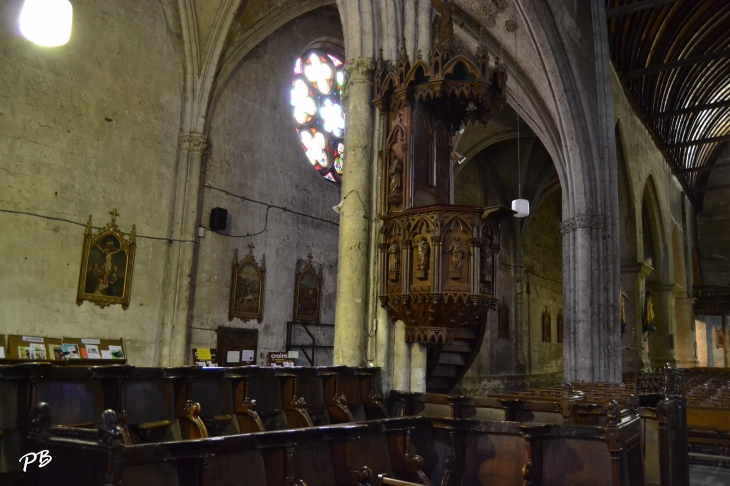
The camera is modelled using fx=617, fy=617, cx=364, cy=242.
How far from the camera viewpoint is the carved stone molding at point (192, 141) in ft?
36.6

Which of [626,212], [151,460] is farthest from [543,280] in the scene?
[151,460]

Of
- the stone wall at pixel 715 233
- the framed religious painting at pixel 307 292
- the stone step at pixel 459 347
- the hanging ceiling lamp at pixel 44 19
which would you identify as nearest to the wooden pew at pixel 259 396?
the hanging ceiling lamp at pixel 44 19

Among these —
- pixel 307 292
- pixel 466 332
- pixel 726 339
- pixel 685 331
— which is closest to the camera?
pixel 466 332

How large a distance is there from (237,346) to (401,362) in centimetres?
546

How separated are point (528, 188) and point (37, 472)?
18.3 m

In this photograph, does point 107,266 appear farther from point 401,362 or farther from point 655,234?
point 655,234

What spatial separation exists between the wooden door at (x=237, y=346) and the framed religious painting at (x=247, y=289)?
26 cm

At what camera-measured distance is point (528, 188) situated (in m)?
19.7

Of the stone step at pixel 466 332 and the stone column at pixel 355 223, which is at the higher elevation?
the stone column at pixel 355 223

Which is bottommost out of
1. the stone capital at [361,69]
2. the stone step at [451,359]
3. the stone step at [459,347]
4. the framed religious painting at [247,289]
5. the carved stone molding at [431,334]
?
the stone step at [451,359]

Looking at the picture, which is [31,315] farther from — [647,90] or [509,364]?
[647,90]

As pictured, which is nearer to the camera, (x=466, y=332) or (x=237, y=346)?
(x=466, y=332)

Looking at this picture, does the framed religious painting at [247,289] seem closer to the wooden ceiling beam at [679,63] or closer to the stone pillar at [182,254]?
the stone pillar at [182,254]

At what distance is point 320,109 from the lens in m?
14.0
